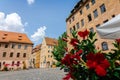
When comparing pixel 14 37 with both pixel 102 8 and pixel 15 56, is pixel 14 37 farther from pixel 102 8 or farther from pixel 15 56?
pixel 102 8

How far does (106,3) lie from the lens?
66.0 feet

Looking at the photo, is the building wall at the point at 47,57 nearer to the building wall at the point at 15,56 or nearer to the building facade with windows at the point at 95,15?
the building wall at the point at 15,56

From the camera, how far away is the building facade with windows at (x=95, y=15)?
18641 mm

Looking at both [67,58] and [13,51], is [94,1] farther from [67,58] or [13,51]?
[13,51]

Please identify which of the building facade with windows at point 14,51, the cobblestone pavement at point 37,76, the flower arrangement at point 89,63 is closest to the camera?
the flower arrangement at point 89,63

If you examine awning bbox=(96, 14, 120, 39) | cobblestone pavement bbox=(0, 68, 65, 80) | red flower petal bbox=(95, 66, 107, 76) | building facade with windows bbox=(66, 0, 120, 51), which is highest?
building facade with windows bbox=(66, 0, 120, 51)

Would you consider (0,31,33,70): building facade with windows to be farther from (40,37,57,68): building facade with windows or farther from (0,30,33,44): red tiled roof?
(40,37,57,68): building facade with windows

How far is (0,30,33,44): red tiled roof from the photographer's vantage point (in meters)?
43.8

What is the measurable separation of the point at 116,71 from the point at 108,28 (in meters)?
2.34

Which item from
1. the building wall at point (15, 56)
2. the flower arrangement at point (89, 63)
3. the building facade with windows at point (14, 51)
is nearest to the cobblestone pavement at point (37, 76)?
the flower arrangement at point (89, 63)

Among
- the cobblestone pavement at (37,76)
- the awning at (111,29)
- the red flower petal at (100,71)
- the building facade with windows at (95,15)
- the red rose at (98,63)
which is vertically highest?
the building facade with windows at (95,15)

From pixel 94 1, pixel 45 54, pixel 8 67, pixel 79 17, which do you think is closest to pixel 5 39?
pixel 8 67

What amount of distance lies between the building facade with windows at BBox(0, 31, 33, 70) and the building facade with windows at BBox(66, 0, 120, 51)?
1925 cm

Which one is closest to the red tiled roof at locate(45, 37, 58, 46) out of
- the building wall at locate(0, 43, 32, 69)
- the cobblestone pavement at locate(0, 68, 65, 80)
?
the building wall at locate(0, 43, 32, 69)
